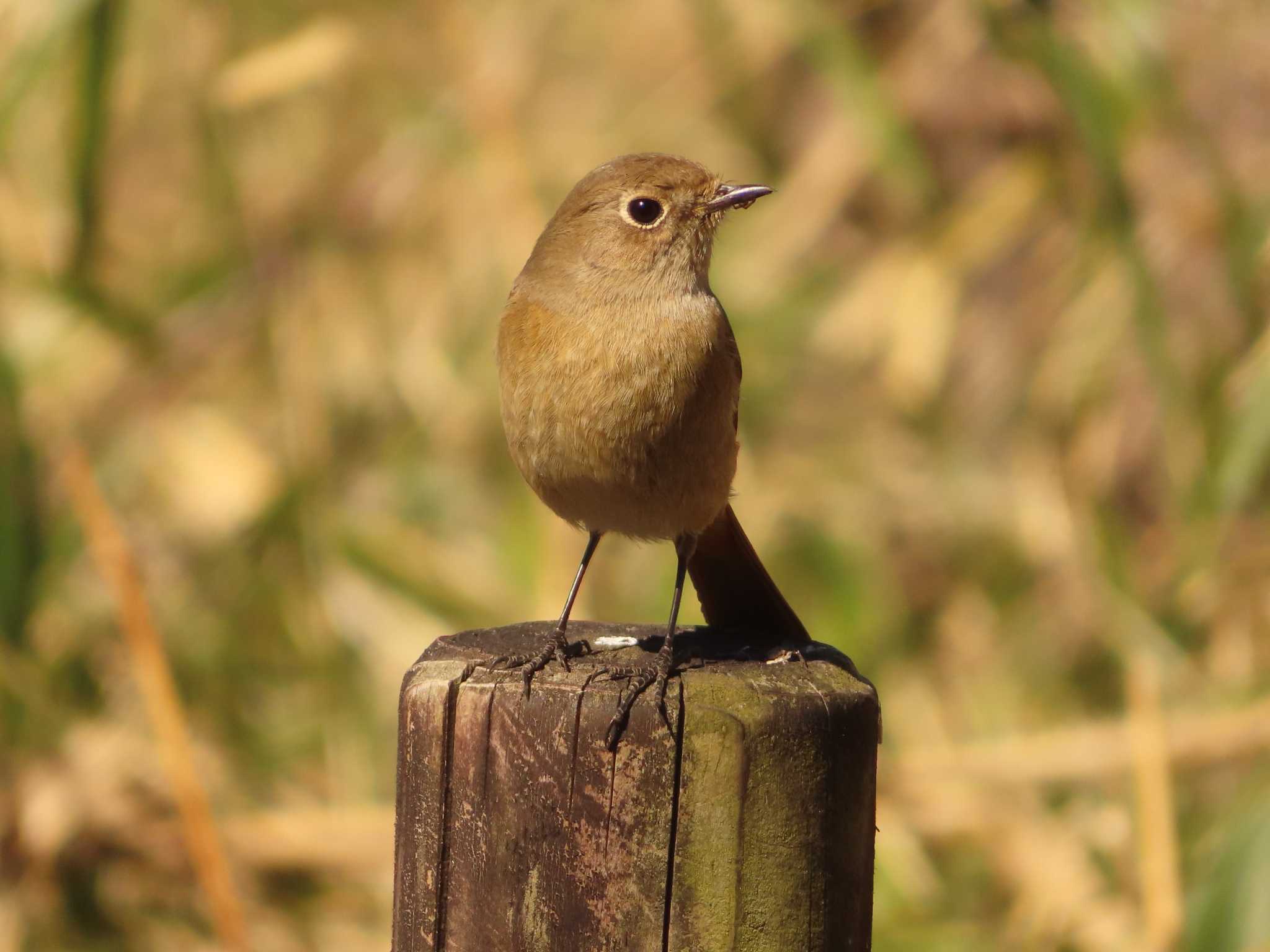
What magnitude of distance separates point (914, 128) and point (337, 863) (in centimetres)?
476

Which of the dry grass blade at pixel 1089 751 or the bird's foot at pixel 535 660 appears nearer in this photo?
the bird's foot at pixel 535 660

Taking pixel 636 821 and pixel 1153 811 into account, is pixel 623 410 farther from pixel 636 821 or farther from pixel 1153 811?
pixel 1153 811

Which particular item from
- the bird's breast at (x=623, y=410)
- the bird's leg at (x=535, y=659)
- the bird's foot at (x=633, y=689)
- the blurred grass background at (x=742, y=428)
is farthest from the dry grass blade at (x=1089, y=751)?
the bird's foot at (x=633, y=689)

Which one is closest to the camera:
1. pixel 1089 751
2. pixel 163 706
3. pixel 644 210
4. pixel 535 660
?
pixel 535 660

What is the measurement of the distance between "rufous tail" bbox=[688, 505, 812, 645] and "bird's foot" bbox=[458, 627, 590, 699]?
1.31 ft

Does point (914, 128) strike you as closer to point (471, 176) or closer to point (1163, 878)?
point (471, 176)

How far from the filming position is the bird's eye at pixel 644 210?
11.5 feet

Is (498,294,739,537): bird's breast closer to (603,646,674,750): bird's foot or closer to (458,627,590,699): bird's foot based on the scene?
(458,627,590,699): bird's foot

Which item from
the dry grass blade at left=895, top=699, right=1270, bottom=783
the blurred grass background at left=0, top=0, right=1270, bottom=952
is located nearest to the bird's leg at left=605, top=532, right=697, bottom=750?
the blurred grass background at left=0, top=0, right=1270, bottom=952

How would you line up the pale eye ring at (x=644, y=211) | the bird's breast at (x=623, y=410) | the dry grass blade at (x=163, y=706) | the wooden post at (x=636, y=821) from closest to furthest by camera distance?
1. the wooden post at (x=636, y=821)
2. the bird's breast at (x=623, y=410)
3. the pale eye ring at (x=644, y=211)
4. the dry grass blade at (x=163, y=706)

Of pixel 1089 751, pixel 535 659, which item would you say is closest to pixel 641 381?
pixel 535 659

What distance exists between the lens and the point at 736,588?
329cm

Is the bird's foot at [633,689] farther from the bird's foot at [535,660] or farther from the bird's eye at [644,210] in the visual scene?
the bird's eye at [644,210]

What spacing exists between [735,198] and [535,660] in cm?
138
